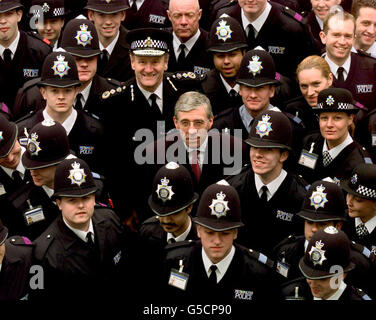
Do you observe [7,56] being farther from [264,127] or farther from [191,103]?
[264,127]

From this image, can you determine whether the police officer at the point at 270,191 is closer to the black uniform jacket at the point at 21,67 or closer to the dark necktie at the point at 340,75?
the dark necktie at the point at 340,75

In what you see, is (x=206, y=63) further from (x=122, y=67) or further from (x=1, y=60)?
(x=1, y=60)

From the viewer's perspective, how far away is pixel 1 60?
13148 mm

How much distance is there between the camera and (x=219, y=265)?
1008 cm

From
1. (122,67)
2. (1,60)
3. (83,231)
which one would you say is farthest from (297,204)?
(1,60)

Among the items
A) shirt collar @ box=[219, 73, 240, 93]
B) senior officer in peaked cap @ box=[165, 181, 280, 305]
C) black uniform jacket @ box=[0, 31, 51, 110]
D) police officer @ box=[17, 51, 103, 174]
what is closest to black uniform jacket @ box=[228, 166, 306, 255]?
senior officer in peaked cap @ box=[165, 181, 280, 305]

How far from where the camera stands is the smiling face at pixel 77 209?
Answer: 1027cm

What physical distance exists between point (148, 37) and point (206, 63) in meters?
1.29

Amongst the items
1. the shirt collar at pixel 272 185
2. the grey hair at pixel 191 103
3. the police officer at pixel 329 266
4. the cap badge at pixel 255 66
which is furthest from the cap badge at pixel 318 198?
the cap badge at pixel 255 66

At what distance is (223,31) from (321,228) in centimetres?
303

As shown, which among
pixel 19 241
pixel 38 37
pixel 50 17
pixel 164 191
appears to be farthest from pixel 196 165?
pixel 50 17

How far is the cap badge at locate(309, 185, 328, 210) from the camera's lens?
411 inches

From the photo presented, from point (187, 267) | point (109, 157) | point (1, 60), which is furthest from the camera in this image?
point (1, 60)

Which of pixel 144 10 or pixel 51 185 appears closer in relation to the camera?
pixel 51 185
